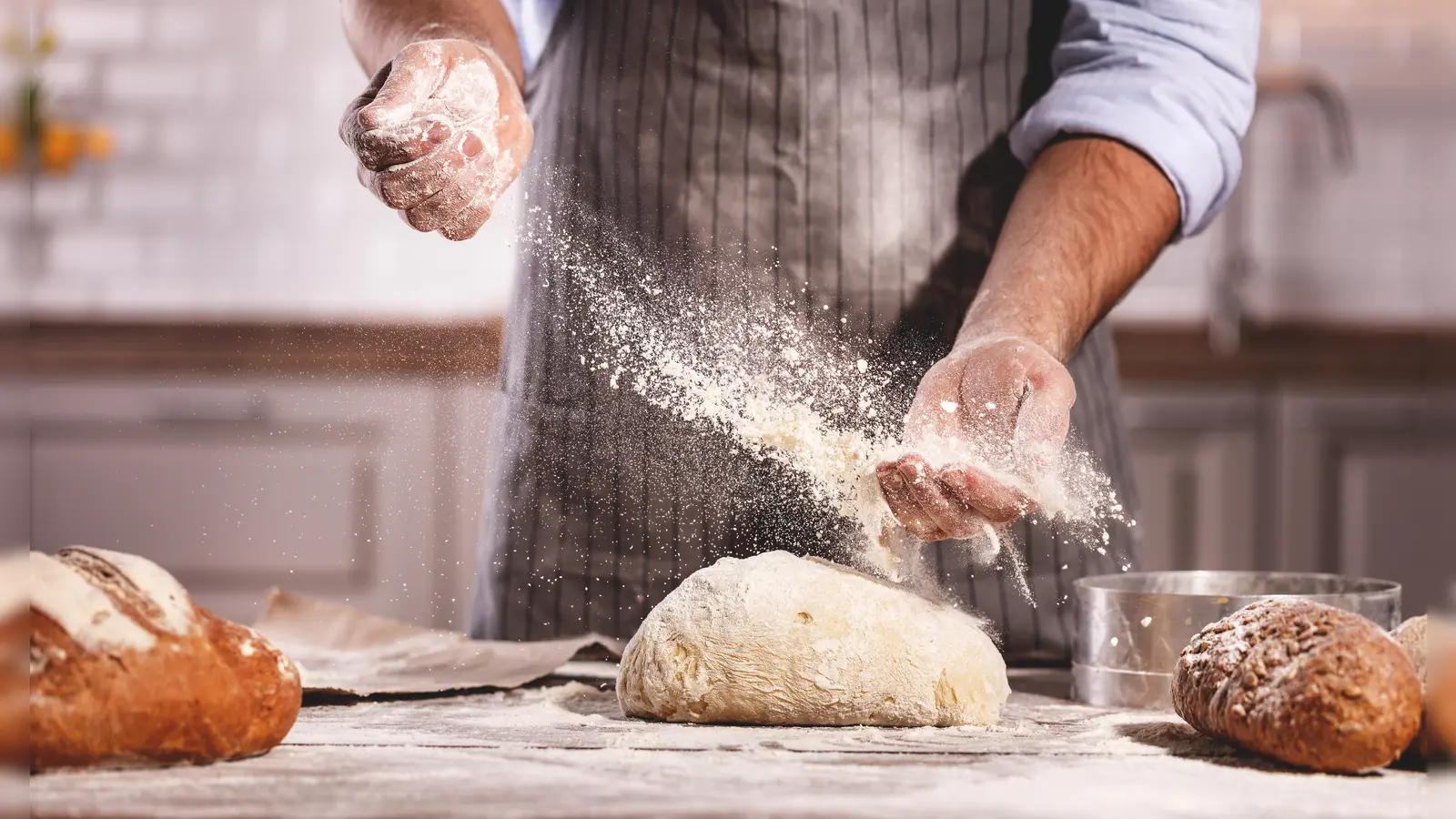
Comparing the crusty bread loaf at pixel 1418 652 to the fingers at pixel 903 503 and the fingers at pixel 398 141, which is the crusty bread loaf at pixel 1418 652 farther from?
the fingers at pixel 398 141

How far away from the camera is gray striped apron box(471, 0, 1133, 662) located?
44.7 inches

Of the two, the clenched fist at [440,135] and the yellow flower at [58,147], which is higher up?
the yellow flower at [58,147]

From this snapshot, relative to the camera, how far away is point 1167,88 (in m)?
1.16

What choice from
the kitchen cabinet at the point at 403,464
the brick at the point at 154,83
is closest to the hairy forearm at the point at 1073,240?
the kitchen cabinet at the point at 403,464

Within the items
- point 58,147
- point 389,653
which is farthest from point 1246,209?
point 58,147

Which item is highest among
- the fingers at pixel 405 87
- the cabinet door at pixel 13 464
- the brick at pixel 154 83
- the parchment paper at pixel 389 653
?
the brick at pixel 154 83

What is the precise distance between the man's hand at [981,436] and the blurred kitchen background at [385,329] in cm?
27

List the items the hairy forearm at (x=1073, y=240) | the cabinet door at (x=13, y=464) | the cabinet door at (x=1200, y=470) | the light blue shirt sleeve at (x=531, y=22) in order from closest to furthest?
the cabinet door at (x=13, y=464)
the hairy forearm at (x=1073, y=240)
the light blue shirt sleeve at (x=531, y=22)
the cabinet door at (x=1200, y=470)

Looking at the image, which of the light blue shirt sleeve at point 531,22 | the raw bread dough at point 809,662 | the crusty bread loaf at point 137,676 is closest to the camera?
the crusty bread loaf at point 137,676

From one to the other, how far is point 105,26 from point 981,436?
113 inches

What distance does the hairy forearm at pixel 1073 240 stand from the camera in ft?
3.47

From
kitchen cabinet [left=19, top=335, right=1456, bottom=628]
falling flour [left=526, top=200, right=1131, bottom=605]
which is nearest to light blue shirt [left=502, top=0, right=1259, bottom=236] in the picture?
falling flour [left=526, top=200, right=1131, bottom=605]

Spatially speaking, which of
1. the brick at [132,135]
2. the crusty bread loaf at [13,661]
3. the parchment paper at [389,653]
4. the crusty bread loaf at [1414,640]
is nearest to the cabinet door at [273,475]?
the brick at [132,135]

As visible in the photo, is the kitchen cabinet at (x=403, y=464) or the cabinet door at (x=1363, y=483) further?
the cabinet door at (x=1363, y=483)
